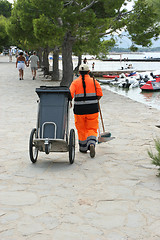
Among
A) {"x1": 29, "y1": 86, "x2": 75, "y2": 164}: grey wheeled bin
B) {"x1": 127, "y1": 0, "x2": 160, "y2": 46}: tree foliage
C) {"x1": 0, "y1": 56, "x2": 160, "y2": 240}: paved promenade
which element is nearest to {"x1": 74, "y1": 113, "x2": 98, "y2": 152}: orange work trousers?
{"x1": 0, "y1": 56, "x2": 160, "y2": 240}: paved promenade

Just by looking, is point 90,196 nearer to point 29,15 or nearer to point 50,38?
point 50,38

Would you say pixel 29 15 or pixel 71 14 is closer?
pixel 71 14

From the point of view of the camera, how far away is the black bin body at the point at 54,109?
610 centimetres

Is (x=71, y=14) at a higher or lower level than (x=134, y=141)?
higher

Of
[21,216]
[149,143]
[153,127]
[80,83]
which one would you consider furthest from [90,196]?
[153,127]

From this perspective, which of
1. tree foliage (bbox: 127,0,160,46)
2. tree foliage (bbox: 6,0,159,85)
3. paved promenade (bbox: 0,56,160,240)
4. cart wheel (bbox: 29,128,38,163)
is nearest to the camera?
paved promenade (bbox: 0,56,160,240)

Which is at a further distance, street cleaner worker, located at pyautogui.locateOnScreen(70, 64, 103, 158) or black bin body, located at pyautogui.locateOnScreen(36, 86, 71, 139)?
street cleaner worker, located at pyautogui.locateOnScreen(70, 64, 103, 158)

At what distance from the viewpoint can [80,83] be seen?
658 cm

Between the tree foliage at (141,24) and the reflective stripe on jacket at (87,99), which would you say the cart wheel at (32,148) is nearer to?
the reflective stripe on jacket at (87,99)

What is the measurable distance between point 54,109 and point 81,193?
5.68 ft

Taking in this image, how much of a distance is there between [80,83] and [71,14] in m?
11.2

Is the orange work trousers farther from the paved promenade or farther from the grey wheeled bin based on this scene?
the grey wheeled bin

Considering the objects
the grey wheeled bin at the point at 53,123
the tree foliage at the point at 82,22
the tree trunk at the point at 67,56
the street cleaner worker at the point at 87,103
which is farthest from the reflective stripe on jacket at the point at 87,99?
the tree trunk at the point at 67,56

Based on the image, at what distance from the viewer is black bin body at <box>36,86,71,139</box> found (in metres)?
6.10
